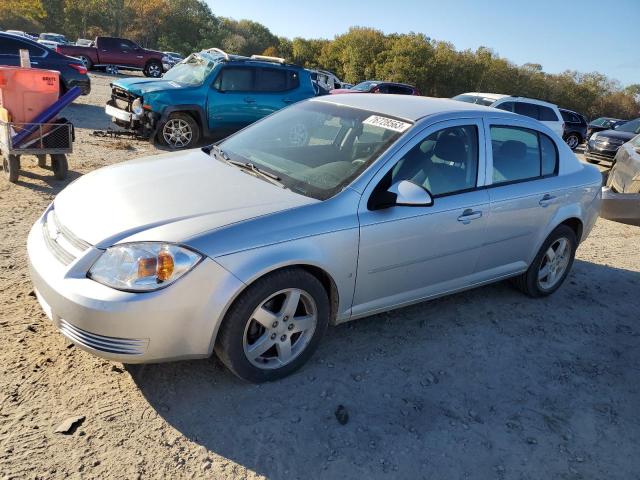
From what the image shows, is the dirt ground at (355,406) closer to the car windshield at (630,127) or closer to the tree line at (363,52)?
the car windshield at (630,127)

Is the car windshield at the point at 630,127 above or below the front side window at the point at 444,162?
below

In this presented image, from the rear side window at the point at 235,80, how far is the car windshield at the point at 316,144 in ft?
20.4

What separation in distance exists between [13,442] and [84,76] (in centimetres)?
1356

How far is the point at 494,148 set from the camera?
4055 mm

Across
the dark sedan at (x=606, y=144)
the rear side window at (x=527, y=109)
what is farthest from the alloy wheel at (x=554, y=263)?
the dark sedan at (x=606, y=144)

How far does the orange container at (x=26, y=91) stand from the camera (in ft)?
20.1

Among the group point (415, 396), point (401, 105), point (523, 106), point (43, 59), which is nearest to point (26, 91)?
point (401, 105)

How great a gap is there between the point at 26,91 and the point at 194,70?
4592mm

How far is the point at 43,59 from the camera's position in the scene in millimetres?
12930

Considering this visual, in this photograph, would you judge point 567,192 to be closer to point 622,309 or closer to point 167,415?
point 622,309

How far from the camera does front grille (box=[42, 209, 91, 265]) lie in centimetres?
274

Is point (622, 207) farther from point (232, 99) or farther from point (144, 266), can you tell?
point (144, 266)

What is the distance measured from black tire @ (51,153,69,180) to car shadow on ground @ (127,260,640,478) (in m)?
4.52

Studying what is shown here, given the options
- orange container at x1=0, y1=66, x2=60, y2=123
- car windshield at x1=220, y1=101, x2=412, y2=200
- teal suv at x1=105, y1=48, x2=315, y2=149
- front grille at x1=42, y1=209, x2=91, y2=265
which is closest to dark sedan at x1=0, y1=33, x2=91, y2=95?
teal suv at x1=105, y1=48, x2=315, y2=149
